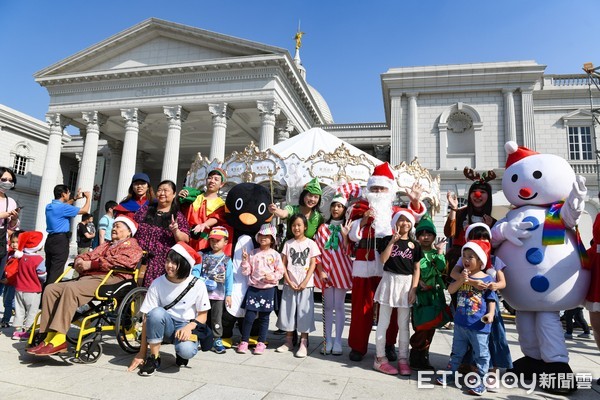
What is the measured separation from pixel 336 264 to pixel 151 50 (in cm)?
2698

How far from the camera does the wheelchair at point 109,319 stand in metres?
3.99

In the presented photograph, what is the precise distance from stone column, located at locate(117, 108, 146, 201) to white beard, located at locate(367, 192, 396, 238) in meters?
22.4

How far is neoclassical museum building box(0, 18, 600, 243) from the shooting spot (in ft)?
68.8

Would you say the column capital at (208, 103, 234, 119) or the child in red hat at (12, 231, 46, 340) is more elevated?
the column capital at (208, 103, 234, 119)

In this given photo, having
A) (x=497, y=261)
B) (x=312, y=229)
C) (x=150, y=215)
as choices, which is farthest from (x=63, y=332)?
(x=497, y=261)

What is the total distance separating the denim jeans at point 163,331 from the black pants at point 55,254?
2604 mm

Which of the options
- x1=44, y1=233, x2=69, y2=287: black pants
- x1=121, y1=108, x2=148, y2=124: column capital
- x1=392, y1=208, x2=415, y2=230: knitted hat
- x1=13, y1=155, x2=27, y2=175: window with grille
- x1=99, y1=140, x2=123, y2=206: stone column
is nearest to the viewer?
x1=392, y1=208, x2=415, y2=230: knitted hat

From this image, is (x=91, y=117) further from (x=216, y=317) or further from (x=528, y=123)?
(x=528, y=123)

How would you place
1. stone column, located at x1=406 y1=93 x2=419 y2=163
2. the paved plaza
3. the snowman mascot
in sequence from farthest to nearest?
stone column, located at x1=406 y1=93 x2=419 y2=163 → the snowman mascot → the paved plaza

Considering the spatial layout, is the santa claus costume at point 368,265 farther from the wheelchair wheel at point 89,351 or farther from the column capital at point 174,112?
the column capital at point 174,112

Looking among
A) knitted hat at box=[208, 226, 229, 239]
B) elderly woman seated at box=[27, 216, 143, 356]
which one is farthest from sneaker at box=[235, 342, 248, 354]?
elderly woman seated at box=[27, 216, 143, 356]

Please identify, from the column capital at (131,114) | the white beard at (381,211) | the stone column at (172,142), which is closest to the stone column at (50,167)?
the column capital at (131,114)

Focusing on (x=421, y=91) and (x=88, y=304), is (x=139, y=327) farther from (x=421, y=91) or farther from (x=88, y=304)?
(x=421, y=91)

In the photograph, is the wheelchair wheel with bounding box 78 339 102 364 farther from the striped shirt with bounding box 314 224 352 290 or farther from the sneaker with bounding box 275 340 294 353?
the striped shirt with bounding box 314 224 352 290
